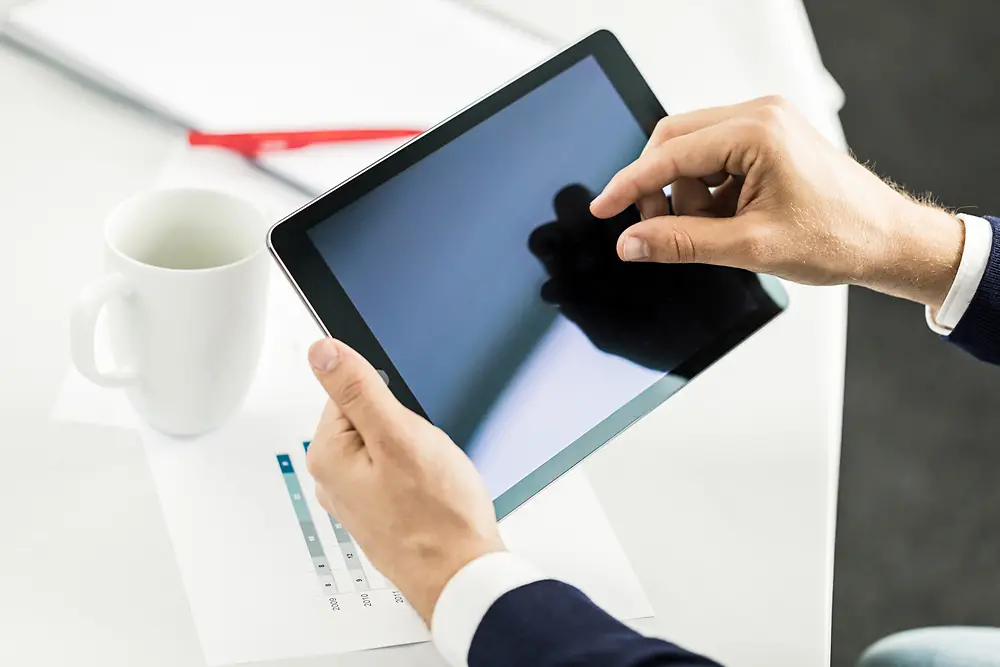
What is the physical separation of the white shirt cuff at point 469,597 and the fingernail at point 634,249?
22 centimetres

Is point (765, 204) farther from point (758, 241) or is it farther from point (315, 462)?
point (315, 462)

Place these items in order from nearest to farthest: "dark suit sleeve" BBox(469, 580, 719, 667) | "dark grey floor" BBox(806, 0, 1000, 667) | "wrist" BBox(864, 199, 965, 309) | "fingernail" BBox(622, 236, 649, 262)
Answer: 1. "dark suit sleeve" BBox(469, 580, 719, 667)
2. "fingernail" BBox(622, 236, 649, 262)
3. "wrist" BBox(864, 199, 965, 309)
4. "dark grey floor" BBox(806, 0, 1000, 667)

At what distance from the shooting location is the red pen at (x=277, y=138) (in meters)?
0.82

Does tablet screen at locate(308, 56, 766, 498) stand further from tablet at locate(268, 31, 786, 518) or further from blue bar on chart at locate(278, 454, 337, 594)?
blue bar on chart at locate(278, 454, 337, 594)

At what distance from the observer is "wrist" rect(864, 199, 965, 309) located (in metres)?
0.78

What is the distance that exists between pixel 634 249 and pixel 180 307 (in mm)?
281

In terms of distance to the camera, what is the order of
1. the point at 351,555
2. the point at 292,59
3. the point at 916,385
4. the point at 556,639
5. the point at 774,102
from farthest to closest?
the point at 916,385 → the point at 292,59 → the point at 774,102 → the point at 351,555 → the point at 556,639

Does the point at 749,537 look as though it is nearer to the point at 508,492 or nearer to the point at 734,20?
the point at 508,492

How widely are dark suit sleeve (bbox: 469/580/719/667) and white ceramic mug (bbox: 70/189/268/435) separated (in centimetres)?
23

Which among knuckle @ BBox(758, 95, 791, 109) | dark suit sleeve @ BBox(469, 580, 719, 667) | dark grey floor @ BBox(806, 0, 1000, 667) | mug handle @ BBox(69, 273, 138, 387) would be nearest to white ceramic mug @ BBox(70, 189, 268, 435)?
mug handle @ BBox(69, 273, 138, 387)

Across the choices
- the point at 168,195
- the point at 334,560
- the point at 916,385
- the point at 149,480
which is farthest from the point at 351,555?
the point at 916,385

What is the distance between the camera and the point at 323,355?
0.54 metres

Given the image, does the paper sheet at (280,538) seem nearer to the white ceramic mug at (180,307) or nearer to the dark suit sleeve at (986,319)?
the white ceramic mug at (180,307)

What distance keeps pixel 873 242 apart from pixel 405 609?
0.44 meters
